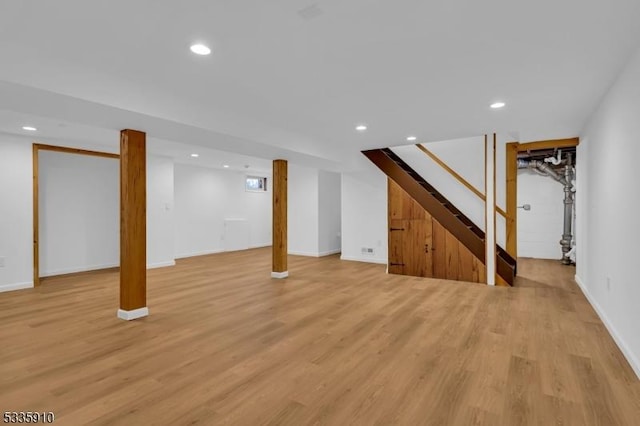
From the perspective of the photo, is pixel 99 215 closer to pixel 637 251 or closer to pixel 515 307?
pixel 515 307

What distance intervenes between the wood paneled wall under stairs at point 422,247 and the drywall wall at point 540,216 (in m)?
3.69

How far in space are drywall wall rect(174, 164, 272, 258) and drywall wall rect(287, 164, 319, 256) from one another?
1897mm

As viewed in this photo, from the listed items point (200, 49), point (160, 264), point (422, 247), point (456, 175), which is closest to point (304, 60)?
point (200, 49)

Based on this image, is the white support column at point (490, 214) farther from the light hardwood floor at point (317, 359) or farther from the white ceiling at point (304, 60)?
the white ceiling at point (304, 60)

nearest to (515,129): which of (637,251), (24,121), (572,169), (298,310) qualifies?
(637,251)

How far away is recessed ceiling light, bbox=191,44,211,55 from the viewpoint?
250cm

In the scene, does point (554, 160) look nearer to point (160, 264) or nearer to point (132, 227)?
point (132, 227)

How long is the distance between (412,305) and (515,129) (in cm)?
304

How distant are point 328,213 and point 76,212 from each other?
571 centimetres

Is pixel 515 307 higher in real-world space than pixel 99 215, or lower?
lower

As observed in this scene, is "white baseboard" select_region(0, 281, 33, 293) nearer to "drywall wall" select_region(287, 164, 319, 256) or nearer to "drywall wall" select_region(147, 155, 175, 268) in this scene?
"drywall wall" select_region(147, 155, 175, 268)

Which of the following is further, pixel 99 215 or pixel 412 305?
pixel 99 215

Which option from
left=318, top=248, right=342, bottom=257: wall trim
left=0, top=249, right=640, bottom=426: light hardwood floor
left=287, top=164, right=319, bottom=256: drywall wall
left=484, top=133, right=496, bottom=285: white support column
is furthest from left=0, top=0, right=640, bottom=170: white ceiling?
left=318, top=248, right=342, bottom=257: wall trim

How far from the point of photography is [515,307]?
13.9 feet
